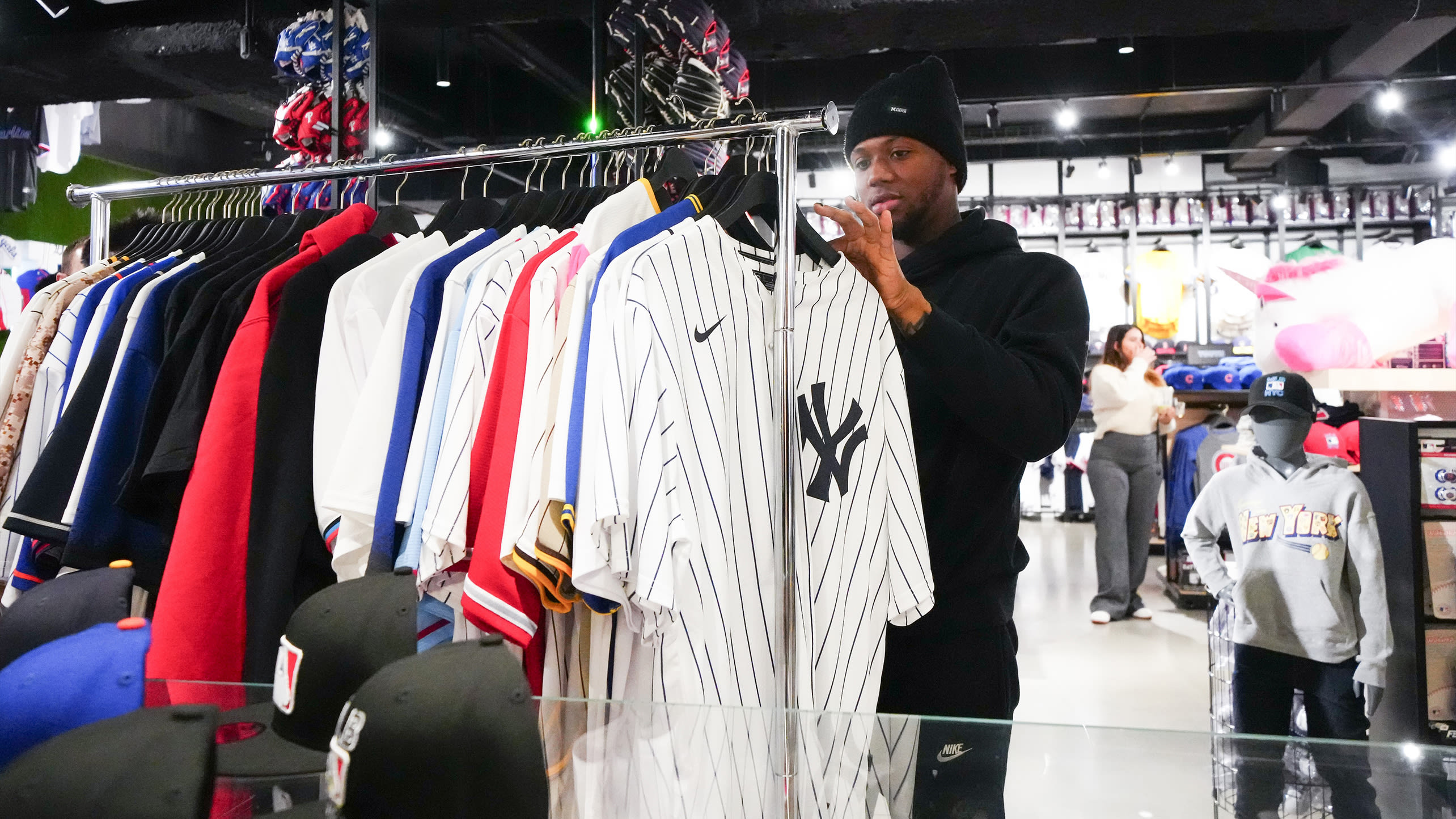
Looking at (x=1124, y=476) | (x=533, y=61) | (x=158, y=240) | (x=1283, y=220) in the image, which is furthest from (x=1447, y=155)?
(x=158, y=240)

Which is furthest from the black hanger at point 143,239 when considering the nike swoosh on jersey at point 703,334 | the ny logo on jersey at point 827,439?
the ny logo on jersey at point 827,439

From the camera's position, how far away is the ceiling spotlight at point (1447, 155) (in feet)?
26.5

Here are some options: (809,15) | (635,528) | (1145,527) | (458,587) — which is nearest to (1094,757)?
(635,528)

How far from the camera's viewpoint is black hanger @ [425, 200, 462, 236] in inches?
71.2

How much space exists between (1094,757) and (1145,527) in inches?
213

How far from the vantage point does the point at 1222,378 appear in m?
7.60

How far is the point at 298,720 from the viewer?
2.58 ft

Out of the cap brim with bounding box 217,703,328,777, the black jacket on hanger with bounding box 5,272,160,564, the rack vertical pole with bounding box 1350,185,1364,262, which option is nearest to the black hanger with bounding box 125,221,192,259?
the black jacket on hanger with bounding box 5,272,160,564

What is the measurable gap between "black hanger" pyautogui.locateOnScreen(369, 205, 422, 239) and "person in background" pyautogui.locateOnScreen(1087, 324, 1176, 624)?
4.90 metres

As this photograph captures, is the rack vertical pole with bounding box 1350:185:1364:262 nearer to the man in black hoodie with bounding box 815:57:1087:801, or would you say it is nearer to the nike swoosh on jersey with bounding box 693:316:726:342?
the man in black hoodie with bounding box 815:57:1087:801

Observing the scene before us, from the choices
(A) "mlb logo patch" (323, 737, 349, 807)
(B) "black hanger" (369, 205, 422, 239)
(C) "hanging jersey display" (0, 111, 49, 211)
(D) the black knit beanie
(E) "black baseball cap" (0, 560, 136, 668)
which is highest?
(C) "hanging jersey display" (0, 111, 49, 211)

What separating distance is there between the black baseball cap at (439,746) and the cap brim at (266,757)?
23 cm

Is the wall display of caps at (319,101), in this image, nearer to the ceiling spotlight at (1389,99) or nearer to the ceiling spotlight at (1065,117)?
the ceiling spotlight at (1065,117)

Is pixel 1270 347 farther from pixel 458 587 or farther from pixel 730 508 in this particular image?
pixel 458 587
